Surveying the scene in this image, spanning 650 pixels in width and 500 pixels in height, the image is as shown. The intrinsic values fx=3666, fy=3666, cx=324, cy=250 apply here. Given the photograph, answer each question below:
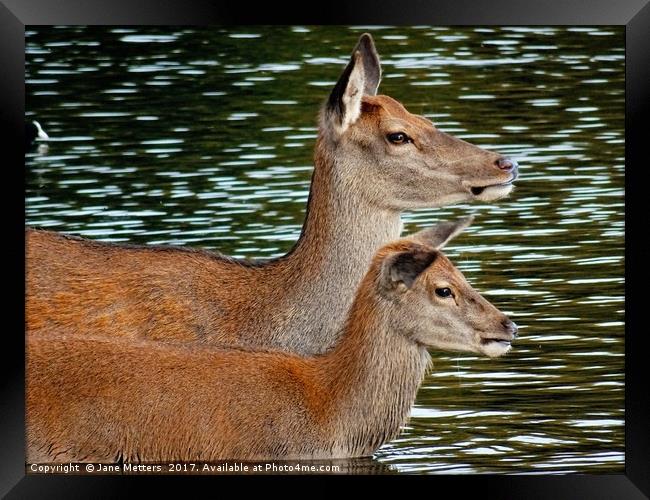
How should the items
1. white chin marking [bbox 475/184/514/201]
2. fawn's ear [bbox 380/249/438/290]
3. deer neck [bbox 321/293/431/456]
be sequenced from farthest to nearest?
white chin marking [bbox 475/184/514/201], deer neck [bbox 321/293/431/456], fawn's ear [bbox 380/249/438/290]

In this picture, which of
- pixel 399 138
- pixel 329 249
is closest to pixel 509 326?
pixel 329 249

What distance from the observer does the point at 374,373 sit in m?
23.6

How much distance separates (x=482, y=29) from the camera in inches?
939

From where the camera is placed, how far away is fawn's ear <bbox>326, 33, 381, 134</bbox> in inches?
945

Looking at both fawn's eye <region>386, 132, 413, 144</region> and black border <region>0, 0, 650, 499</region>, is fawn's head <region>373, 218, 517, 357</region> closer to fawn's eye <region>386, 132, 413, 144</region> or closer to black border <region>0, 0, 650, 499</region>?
black border <region>0, 0, 650, 499</region>

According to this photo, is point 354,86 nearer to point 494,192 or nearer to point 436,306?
point 494,192

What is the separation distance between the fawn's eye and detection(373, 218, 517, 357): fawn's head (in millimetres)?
1048

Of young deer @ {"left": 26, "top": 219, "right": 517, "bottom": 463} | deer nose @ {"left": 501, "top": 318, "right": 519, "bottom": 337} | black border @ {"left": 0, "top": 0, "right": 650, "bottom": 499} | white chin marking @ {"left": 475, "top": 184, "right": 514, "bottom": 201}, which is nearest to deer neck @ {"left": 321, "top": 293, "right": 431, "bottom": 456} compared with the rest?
young deer @ {"left": 26, "top": 219, "right": 517, "bottom": 463}

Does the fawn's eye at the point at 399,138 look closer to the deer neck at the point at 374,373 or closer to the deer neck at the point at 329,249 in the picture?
the deer neck at the point at 329,249

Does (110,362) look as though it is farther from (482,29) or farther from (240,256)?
(482,29)

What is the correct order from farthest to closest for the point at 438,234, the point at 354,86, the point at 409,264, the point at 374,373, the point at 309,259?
the point at 309,259 → the point at 354,86 → the point at 438,234 → the point at 374,373 → the point at 409,264

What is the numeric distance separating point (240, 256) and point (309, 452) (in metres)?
1.88
